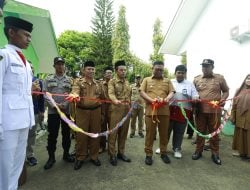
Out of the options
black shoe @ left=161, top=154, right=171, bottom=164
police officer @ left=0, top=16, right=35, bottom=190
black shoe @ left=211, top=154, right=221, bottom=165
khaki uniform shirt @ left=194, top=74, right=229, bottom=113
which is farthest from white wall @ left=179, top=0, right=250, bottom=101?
police officer @ left=0, top=16, right=35, bottom=190

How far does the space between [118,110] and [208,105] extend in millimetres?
1721

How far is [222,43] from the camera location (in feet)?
28.5

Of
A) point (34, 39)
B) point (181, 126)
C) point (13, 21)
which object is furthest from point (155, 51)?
point (13, 21)

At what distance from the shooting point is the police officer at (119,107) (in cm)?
484

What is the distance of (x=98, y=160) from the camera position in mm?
4777

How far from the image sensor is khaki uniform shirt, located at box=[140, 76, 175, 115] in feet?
15.8

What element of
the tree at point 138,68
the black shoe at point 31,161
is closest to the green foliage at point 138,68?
the tree at point 138,68

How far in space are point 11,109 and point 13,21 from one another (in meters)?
0.88

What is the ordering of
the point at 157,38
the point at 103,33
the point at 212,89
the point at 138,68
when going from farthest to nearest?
1. the point at 157,38
2. the point at 103,33
3. the point at 138,68
4. the point at 212,89

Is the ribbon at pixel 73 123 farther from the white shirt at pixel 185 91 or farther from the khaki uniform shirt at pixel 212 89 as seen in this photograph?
the khaki uniform shirt at pixel 212 89

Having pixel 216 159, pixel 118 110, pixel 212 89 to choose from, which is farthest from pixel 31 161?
pixel 212 89

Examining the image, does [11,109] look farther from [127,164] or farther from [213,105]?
[213,105]

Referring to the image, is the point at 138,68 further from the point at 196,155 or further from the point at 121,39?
the point at 196,155

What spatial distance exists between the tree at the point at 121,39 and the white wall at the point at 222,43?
20.5 metres
